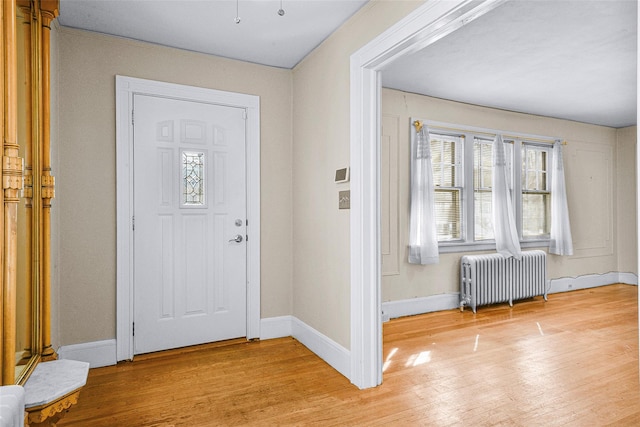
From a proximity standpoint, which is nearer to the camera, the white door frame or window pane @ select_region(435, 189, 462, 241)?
the white door frame

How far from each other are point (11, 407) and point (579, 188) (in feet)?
23.5

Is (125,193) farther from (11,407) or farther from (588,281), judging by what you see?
(588,281)

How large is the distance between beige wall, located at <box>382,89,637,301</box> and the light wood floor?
2.91 feet

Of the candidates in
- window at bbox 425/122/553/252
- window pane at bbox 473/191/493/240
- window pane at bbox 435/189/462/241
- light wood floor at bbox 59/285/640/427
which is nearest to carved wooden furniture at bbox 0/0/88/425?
light wood floor at bbox 59/285/640/427

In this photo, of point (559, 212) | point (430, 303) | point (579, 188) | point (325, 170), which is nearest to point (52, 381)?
point (325, 170)

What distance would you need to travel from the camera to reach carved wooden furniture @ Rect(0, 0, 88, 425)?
4.90ft

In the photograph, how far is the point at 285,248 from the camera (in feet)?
12.4

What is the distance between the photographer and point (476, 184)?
500 centimetres

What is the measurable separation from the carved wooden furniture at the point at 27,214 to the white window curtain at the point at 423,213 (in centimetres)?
341

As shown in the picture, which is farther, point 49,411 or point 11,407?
point 49,411

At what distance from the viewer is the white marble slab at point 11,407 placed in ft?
3.59

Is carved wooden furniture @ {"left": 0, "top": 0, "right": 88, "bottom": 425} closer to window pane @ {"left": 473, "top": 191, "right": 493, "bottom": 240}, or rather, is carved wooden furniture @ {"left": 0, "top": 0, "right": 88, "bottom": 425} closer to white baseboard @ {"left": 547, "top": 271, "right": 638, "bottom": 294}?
window pane @ {"left": 473, "top": 191, "right": 493, "bottom": 240}

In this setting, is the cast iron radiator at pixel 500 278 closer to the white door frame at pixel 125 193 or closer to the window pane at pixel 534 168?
the window pane at pixel 534 168

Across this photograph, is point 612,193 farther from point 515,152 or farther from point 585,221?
point 515,152
